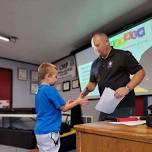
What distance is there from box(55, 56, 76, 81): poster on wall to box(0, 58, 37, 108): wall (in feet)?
3.05

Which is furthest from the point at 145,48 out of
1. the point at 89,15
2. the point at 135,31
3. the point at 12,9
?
the point at 12,9

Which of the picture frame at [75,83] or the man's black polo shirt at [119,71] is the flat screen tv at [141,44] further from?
the picture frame at [75,83]

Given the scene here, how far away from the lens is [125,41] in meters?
3.05

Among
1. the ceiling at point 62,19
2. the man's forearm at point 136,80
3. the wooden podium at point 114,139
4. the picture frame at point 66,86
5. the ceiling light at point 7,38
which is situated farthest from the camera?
the picture frame at point 66,86

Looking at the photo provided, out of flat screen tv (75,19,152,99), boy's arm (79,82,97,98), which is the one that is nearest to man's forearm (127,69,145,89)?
boy's arm (79,82,97,98)

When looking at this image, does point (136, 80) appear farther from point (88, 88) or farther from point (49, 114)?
point (49, 114)

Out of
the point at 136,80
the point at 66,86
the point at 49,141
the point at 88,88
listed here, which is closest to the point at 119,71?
the point at 136,80

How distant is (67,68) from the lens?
4742 millimetres

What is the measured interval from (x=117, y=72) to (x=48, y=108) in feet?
2.05

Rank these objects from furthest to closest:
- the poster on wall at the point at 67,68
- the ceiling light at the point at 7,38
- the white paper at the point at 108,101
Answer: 1. the poster on wall at the point at 67,68
2. the ceiling light at the point at 7,38
3. the white paper at the point at 108,101

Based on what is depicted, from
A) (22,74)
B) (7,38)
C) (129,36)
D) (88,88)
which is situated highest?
(7,38)

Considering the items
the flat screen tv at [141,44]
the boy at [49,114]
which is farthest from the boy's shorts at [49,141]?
the flat screen tv at [141,44]

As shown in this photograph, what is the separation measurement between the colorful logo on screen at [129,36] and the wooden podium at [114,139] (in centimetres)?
207

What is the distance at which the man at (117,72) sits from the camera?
5.66 feet
